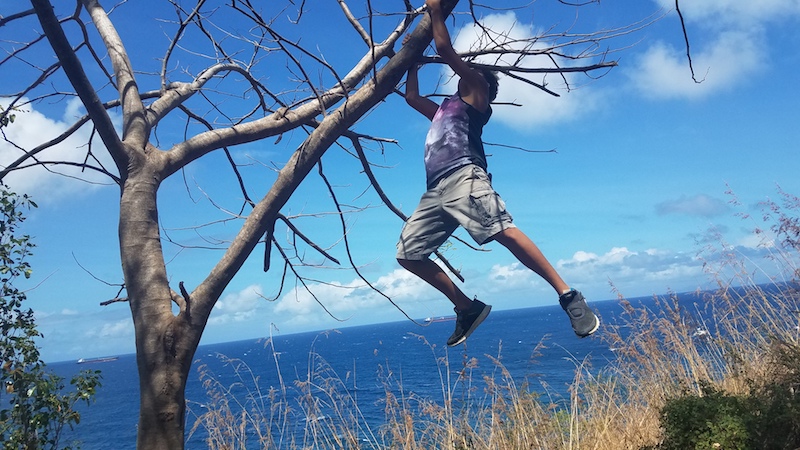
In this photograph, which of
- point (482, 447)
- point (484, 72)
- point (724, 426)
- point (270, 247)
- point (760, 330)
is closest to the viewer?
point (484, 72)

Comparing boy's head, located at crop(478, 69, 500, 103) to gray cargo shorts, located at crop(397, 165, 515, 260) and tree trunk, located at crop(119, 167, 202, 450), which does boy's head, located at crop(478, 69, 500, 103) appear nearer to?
gray cargo shorts, located at crop(397, 165, 515, 260)

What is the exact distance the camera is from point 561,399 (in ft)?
12.4

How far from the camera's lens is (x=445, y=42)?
92.7 inches

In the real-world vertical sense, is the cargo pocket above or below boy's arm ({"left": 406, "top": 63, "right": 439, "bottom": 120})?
below

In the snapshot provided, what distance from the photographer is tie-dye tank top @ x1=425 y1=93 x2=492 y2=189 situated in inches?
90.7

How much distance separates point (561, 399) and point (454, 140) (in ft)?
7.25

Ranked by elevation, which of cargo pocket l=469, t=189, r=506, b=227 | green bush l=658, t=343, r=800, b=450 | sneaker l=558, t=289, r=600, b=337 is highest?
cargo pocket l=469, t=189, r=506, b=227

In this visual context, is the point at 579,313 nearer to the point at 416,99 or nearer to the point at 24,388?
the point at 416,99

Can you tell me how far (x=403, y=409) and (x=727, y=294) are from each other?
293 cm

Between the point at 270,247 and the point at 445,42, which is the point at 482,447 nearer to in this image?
the point at 270,247

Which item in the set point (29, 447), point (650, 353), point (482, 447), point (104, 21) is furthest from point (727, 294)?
point (29, 447)

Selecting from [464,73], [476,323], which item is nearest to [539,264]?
[476,323]

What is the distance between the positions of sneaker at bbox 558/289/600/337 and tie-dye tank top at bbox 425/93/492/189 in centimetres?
60

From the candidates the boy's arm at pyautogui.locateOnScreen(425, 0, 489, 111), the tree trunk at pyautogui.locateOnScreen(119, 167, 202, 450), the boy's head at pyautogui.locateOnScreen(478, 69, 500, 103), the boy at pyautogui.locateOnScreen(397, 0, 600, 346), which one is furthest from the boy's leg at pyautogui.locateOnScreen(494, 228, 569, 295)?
the tree trunk at pyautogui.locateOnScreen(119, 167, 202, 450)
